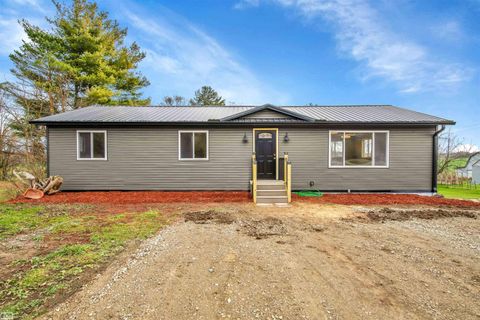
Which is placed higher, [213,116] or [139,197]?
[213,116]

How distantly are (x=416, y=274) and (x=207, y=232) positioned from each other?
327 cm

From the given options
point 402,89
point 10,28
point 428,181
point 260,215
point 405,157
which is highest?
point 10,28

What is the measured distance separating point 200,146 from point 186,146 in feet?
1.89

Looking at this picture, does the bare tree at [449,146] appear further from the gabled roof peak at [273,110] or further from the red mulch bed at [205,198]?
the gabled roof peak at [273,110]

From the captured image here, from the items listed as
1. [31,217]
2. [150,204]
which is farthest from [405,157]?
[31,217]

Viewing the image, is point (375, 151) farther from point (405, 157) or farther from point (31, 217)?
point (31, 217)

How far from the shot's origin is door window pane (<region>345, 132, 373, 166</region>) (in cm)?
865

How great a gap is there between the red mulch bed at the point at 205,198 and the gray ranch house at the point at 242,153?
43cm

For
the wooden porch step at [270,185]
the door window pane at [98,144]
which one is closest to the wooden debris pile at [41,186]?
the door window pane at [98,144]

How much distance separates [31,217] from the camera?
5.20 meters

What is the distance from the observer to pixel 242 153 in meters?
8.72

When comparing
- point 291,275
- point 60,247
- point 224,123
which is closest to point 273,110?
point 224,123

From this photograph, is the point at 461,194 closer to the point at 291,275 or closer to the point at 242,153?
the point at 242,153

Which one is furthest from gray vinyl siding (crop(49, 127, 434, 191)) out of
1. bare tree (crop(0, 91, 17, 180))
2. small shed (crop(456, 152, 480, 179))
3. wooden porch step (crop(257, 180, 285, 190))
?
small shed (crop(456, 152, 480, 179))
